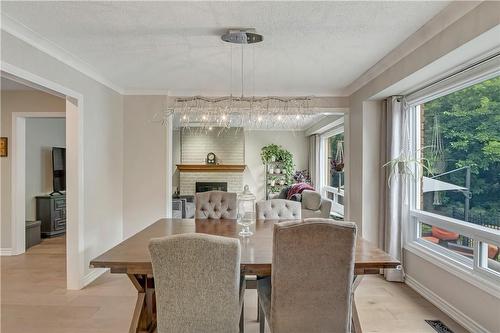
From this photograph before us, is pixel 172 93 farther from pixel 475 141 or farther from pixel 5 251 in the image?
pixel 475 141

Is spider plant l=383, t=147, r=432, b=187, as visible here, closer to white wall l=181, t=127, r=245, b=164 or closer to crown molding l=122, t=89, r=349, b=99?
crown molding l=122, t=89, r=349, b=99

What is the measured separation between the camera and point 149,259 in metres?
2.05

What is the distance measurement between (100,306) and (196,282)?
1961 mm

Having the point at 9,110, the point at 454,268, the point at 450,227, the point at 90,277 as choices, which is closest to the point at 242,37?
the point at 450,227

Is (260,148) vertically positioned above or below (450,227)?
above

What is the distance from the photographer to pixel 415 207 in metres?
3.86

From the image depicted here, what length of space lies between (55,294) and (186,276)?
252 centimetres

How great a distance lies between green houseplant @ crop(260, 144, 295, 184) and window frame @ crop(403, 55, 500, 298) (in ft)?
17.3

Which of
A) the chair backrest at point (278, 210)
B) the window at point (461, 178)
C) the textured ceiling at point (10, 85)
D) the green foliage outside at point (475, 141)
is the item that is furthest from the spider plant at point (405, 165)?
the textured ceiling at point (10, 85)

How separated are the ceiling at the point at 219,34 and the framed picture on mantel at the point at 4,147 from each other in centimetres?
241

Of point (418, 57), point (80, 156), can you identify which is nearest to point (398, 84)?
point (418, 57)

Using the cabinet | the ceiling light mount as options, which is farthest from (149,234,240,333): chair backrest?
the cabinet

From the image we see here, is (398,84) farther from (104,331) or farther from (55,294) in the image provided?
(55,294)

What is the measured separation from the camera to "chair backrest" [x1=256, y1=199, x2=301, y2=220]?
3500mm
